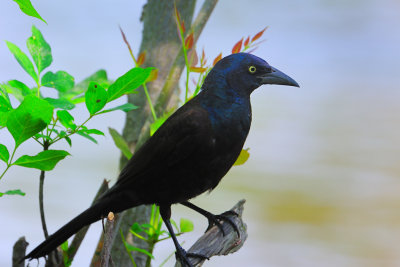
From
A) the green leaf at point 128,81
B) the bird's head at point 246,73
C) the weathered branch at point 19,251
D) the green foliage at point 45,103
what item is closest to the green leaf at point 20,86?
the green foliage at point 45,103

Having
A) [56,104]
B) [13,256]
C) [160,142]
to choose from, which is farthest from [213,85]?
[13,256]

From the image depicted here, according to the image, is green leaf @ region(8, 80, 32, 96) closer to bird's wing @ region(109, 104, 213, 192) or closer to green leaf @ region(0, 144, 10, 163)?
green leaf @ region(0, 144, 10, 163)

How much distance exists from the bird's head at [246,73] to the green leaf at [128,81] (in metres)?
0.38

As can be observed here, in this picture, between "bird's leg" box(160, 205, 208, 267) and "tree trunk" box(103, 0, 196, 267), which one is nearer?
"bird's leg" box(160, 205, 208, 267)

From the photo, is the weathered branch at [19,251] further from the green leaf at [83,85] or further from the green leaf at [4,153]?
the green leaf at [83,85]

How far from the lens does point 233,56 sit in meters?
1.54

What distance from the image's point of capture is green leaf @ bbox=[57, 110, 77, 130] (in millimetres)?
1157

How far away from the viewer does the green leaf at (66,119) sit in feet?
3.80

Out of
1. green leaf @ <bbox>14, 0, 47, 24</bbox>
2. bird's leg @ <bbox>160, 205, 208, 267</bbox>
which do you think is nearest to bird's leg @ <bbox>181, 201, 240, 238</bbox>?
bird's leg @ <bbox>160, 205, 208, 267</bbox>

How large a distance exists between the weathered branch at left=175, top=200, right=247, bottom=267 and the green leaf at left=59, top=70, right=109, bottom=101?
56cm

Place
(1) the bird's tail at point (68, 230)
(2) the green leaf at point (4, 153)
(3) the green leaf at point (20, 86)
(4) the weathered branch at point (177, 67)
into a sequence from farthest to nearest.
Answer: (4) the weathered branch at point (177, 67) < (1) the bird's tail at point (68, 230) < (3) the green leaf at point (20, 86) < (2) the green leaf at point (4, 153)

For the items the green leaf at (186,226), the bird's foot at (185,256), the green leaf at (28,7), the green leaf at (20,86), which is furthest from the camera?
the green leaf at (186,226)

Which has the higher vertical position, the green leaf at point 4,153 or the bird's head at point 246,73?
the bird's head at point 246,73

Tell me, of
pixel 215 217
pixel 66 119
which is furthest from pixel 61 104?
pixel 215 217
